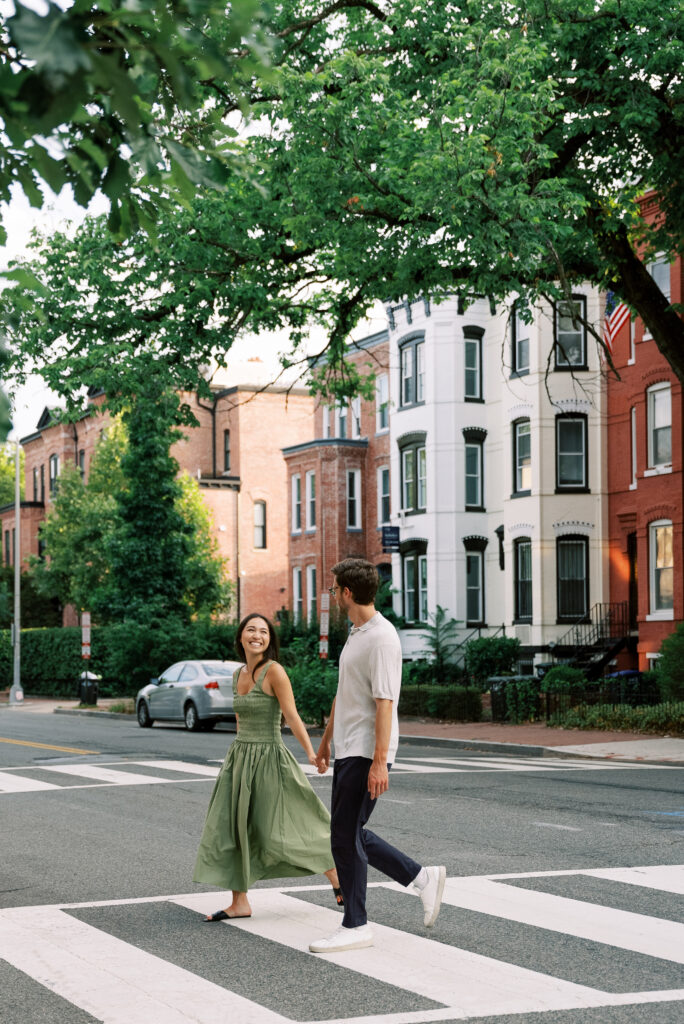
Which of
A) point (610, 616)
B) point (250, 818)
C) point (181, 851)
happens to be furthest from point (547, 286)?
point (610, 616)

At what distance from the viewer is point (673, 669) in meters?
23.8

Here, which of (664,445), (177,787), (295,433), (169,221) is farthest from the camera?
(295,433)

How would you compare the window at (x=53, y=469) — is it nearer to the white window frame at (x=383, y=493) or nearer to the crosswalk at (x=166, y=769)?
the white window frame at (x=383, y=493)

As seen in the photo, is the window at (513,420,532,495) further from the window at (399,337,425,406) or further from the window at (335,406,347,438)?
the window at (335,406,347,438)

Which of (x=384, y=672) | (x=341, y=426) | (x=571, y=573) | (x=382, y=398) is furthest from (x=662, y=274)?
(x=384, y=672)

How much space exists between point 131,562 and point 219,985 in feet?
120

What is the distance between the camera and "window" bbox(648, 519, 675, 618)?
1286 inches

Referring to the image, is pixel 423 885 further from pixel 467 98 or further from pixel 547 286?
pixel 547 286

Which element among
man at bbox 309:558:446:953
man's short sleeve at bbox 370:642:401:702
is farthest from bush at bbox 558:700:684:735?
man's short sleeve at bbox 370:642:401:702

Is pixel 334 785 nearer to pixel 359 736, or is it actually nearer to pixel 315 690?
pixel 359 736

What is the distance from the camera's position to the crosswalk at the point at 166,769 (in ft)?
52.4

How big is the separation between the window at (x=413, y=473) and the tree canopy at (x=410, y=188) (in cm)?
1692

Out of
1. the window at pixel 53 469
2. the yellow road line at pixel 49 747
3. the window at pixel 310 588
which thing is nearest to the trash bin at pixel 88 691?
the window at pixel 310 588

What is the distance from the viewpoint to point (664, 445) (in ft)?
107
